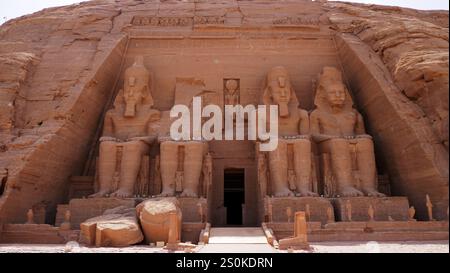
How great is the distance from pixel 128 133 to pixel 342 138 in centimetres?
561

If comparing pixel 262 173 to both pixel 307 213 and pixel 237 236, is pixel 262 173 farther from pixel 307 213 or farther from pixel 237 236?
pixel 237 236

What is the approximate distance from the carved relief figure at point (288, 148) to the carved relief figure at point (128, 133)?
3.29m

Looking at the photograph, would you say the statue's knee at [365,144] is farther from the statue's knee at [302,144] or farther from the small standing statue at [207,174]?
the small standing statue at [207,174]

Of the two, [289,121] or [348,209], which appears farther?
[289,121]

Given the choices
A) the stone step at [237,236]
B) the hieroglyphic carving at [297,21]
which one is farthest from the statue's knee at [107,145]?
the hieroglyphic carving at [297,21]

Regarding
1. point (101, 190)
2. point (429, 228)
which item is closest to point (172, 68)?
point (101, 190)

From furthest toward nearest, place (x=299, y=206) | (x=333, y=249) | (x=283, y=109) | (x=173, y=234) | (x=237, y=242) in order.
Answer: (x=283, y=109)
(x=299, y=206)
(x=237, y=242)
(x=173, y=234)
(x=333, y=249)

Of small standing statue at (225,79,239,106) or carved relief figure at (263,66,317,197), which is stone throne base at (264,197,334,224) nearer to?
carved relief figure at (263,66,317,197)

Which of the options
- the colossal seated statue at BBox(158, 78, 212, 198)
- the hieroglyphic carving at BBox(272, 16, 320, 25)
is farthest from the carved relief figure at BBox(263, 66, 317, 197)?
the hieroglyphic carving at BBox(272, 16, 320, 25)

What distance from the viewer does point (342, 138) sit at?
10.6 metres

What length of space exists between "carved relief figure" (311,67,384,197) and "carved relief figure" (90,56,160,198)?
14.8ft

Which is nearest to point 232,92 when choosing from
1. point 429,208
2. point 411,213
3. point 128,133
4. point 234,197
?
point 128,133

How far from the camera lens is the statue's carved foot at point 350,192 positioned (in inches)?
389
